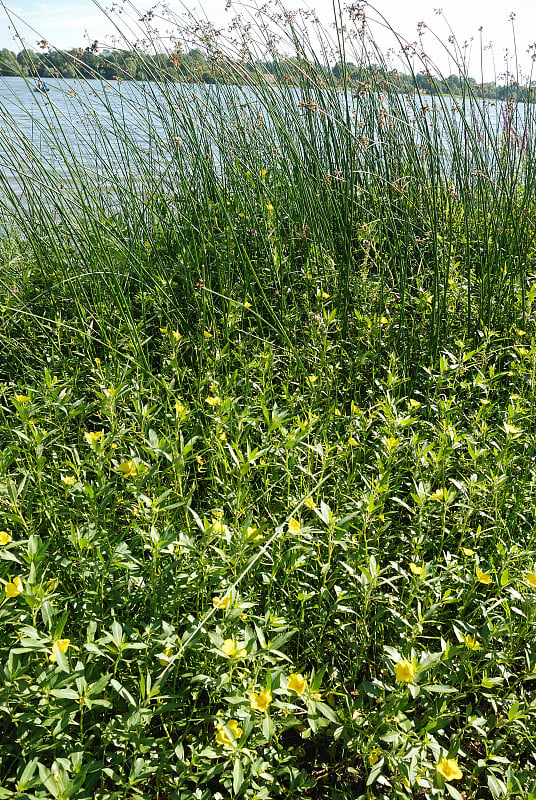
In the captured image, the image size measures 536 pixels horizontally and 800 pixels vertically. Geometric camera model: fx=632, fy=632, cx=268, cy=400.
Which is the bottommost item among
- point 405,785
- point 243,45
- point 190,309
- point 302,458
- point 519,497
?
point 405,785

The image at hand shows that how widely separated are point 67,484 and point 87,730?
529mm

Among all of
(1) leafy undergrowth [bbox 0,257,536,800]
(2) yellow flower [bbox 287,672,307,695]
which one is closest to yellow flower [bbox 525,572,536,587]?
(1) leafy undergrowth [bbox 0,257,536,800]

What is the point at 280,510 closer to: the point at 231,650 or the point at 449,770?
the point at 231,650

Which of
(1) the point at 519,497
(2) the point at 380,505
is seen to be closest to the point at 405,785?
(2) the point at 380,505

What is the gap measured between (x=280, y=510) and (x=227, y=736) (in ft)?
2.03

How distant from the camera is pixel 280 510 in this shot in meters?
1.53

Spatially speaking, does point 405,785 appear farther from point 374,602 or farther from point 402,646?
point 374,602

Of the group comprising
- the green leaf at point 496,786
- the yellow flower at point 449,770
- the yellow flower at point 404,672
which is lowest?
the green leaf at point 496,786

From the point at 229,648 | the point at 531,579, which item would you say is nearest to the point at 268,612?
the point at 229,648

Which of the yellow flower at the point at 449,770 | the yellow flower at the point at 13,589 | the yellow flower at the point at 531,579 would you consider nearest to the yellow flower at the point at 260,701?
the yellow flower at the point at 449,770

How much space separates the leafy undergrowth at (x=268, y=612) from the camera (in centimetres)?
103

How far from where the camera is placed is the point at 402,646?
116 centimetres

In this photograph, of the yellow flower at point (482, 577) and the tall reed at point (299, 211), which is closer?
the yellow flower at point (482, 577)

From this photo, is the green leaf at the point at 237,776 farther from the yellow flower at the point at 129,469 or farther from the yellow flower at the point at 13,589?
the yellow flower at the point at 129,469
